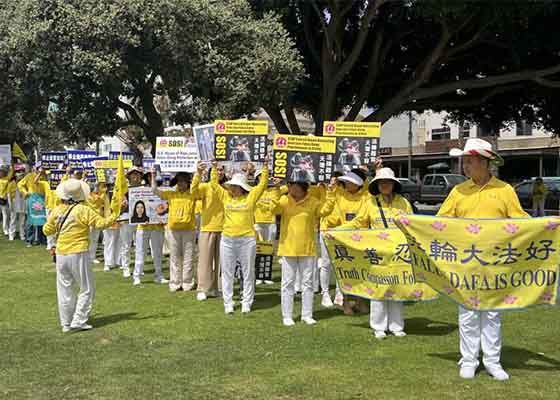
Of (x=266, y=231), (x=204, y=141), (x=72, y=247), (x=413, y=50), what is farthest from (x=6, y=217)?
(x=413, y=50)

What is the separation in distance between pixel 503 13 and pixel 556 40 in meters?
3.37

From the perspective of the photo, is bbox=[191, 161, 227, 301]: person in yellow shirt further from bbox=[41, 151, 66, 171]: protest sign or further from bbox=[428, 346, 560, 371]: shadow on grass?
bbox=[41, 151, 66, 171]: protest sign

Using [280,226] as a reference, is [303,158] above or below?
above

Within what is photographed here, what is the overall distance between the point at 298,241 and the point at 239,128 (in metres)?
2.03

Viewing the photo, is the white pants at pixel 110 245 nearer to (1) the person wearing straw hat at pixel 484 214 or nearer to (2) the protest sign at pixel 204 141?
(2) the protest sign at pixel 204 141

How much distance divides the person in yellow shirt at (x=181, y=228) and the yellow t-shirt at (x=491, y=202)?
512 cm

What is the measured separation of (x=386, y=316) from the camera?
7.81 metres

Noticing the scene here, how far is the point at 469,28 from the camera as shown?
2162 centimetres

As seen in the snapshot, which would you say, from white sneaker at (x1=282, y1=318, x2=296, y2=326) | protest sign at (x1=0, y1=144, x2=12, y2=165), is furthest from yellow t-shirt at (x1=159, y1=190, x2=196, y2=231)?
protest sign at (x1=0, y1=144, x2=12, y2=165)

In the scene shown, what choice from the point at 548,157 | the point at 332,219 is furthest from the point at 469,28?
the point at 548,157

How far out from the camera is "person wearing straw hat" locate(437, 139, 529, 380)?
20.0 feet

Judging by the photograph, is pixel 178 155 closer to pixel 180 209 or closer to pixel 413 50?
pixel 180 209

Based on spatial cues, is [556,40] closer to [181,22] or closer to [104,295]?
[181,22]

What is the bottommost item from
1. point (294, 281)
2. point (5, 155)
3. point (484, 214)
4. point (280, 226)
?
point (294, 281)
